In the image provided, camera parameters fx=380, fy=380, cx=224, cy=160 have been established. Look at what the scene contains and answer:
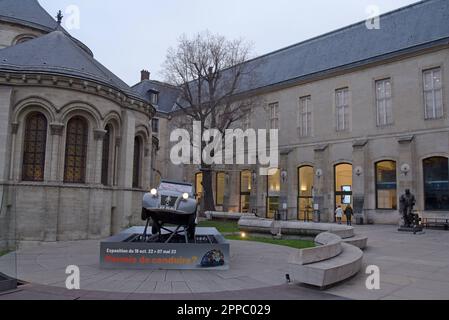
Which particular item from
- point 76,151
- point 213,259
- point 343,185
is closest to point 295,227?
point 213,259

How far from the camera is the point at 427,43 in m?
29.5

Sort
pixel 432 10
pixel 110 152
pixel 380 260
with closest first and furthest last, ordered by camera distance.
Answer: pixel 380 260, pixel 110 152, pixel 432 10

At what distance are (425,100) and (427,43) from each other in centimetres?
441

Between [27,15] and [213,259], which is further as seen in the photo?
[27,15]

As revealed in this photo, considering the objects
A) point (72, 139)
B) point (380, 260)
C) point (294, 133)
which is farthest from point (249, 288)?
point (294, 133)

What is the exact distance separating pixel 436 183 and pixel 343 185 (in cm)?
790

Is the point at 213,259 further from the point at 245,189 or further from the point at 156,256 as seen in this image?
the point at 245,189

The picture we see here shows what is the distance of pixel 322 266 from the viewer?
341 inches

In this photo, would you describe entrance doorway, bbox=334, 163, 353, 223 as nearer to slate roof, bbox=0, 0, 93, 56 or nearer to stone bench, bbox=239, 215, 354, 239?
stone bench, bbox=239, 215, 354, 239

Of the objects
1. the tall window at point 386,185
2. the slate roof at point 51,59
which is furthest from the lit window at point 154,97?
the tall window at point 386,185

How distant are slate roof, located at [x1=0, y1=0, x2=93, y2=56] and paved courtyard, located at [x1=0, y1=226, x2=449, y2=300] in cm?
2046
